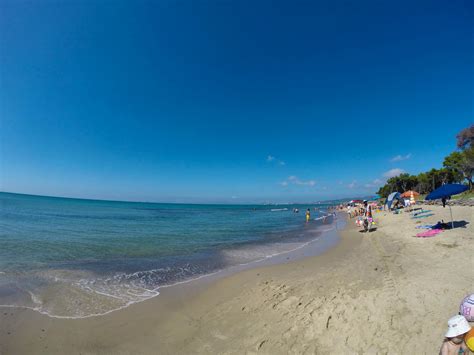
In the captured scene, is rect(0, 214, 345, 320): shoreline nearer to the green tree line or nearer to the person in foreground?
the person in foreground

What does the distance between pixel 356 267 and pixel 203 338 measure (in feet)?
22.2

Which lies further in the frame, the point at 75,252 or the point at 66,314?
the point at 75,252

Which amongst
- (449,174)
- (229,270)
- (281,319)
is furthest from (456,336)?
(449,174)

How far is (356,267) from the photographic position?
8703 mm

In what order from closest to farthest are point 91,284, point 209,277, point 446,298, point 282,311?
point 446,298 → point 282,311 → point 91,284 → point 209,277

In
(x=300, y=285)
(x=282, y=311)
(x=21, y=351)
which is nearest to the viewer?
(x=21, y=351)

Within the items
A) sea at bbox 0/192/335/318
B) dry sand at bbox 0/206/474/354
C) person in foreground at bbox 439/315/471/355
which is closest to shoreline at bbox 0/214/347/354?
dry sand at bbox 0/206/474/354

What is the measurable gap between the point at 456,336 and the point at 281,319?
3209mm

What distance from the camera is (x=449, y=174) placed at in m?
56.9

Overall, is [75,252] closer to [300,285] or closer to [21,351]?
[21,351]

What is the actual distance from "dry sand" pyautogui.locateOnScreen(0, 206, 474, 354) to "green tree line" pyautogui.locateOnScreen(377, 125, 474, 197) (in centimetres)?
4741

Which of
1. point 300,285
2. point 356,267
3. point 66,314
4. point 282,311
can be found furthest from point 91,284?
point 356,267

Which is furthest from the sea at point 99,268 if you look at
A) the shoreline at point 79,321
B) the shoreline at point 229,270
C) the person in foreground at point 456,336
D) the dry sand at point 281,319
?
the person in foreground at point 456,336

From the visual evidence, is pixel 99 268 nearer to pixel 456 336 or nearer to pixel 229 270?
pixel 229 270
